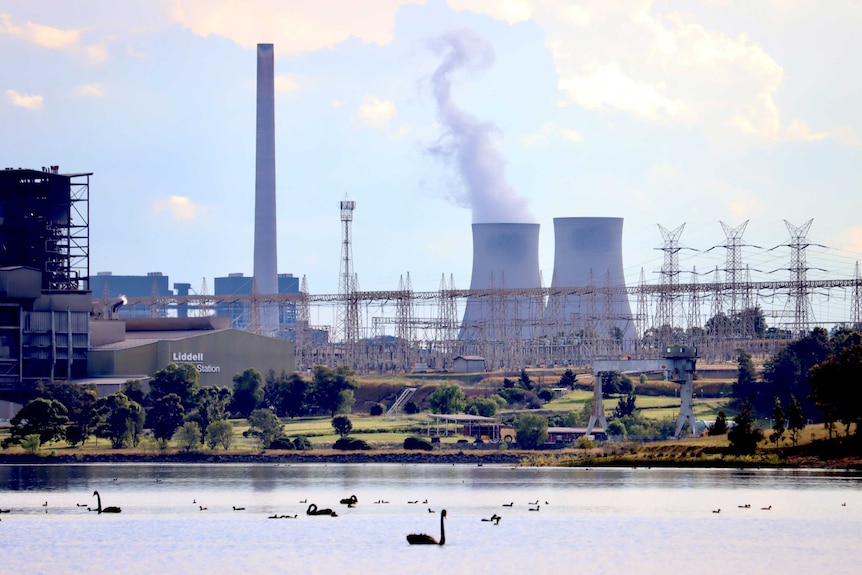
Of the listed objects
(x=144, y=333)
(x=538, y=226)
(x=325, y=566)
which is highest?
(x=538, y=226)

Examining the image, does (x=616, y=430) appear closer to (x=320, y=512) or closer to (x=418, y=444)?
(x=418, y=444)

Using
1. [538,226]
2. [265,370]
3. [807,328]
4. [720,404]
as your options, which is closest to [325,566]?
[720,404]

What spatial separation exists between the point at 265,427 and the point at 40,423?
626 inches

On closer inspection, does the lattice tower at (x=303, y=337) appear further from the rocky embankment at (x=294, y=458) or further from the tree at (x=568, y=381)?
the rocky embankment at (x=294, y=458)

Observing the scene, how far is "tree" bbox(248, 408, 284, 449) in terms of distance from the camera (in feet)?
348

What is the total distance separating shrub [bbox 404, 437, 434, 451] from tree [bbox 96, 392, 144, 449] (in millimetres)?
20284

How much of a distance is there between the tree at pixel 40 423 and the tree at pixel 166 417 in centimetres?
652

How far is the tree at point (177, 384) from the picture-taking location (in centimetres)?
11788

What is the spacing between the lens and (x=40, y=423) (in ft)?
340

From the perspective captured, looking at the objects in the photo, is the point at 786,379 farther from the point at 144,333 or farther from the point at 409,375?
the point at 144,333

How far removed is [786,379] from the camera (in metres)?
113

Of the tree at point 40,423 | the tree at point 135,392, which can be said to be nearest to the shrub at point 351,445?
the tree at point 40,423

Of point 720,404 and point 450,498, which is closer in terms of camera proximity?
point 450,498

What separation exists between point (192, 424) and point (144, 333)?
152 feet
